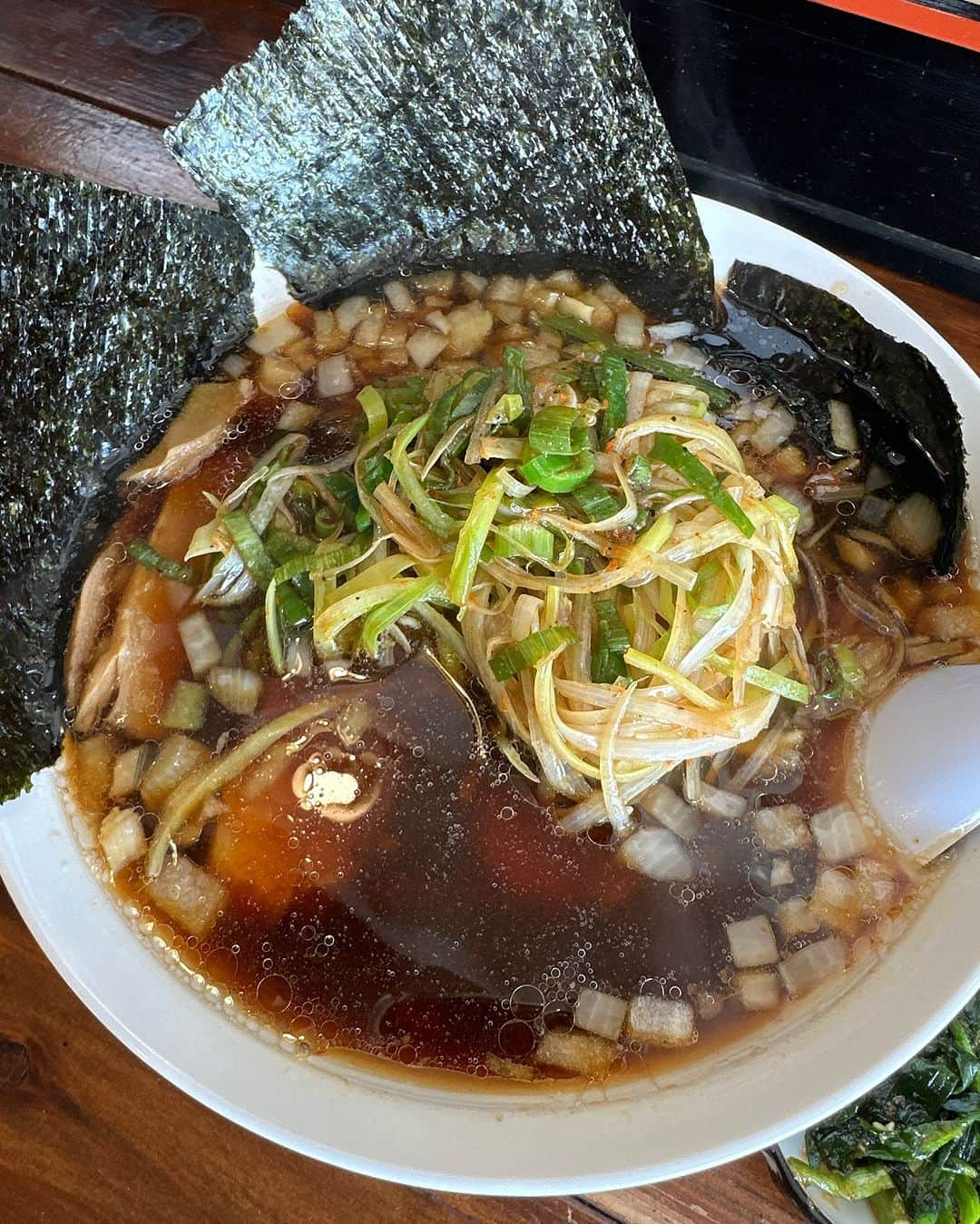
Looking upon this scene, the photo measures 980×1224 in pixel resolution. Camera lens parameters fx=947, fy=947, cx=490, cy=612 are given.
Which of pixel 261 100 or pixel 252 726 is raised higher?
pixel 261 100

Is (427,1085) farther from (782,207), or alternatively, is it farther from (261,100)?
(782,207)

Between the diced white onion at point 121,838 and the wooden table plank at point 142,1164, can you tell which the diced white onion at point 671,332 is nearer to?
the diced white onion at point 121,838

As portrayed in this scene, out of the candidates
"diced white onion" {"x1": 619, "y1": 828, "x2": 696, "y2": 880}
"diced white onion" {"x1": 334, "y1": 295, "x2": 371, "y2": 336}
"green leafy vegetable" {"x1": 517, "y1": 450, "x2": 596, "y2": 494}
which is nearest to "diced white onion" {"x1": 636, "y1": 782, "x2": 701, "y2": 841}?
"diced white onion" {"x1": 619, "y1": 828, "x2": 696, "y2": 880}

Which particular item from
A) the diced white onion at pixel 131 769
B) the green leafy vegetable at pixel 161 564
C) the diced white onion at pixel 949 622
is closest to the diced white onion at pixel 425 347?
the green leafy vegetable at pixel 161 564

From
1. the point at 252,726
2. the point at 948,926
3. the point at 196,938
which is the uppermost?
the point at 948,926

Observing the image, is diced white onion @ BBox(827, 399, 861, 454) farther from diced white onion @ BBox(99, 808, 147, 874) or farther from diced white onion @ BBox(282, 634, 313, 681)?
diced white onion @ BBox(99, 808, 147, 874)

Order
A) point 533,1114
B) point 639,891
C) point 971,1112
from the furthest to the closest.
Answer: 1. point 971,1112
2. point 639,891
3. point 533,1114

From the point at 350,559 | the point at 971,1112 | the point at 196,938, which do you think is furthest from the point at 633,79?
the point at 971,1112
